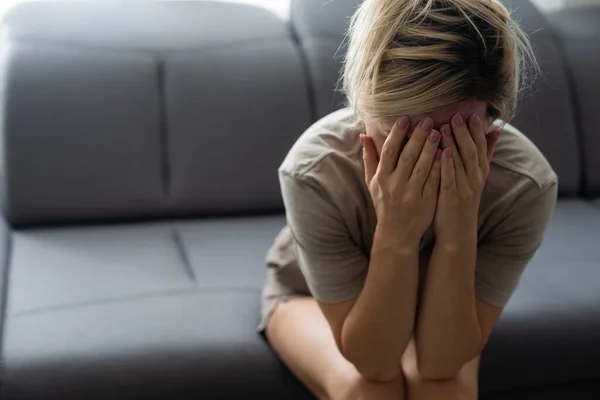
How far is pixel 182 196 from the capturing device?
189cm

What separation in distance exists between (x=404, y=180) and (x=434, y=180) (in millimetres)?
43

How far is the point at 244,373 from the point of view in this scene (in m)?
1.36

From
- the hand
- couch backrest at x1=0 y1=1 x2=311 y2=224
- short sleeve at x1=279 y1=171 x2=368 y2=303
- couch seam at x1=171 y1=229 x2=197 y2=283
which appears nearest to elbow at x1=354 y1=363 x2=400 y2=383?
short sleeve at x1=279 y1=171 x2=368 y2=303

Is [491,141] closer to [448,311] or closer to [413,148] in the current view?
[413,148]

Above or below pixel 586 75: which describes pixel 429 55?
above

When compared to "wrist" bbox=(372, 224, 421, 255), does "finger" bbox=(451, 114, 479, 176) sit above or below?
above

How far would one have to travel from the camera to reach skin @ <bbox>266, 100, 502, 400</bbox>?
1113 millimetres

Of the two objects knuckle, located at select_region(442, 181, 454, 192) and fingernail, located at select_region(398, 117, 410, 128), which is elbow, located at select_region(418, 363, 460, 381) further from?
fingernail, located at select_region(398, 117, 410, 128)

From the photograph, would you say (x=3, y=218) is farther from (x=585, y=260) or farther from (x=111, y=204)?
(x=585, y=260)

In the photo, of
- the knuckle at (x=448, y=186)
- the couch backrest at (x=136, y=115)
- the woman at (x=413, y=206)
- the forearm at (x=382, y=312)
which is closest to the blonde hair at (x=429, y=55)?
the woman at (x=413, y=206)

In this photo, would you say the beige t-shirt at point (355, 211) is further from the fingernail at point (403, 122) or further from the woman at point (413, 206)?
the fingernail at point (403, 122)

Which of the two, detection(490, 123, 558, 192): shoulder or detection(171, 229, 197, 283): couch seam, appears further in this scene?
detection(171, 229, 197, 283): couch seam

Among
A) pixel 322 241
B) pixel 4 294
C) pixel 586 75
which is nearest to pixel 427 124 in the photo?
pixel 322 241

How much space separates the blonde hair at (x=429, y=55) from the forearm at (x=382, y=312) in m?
0.23
